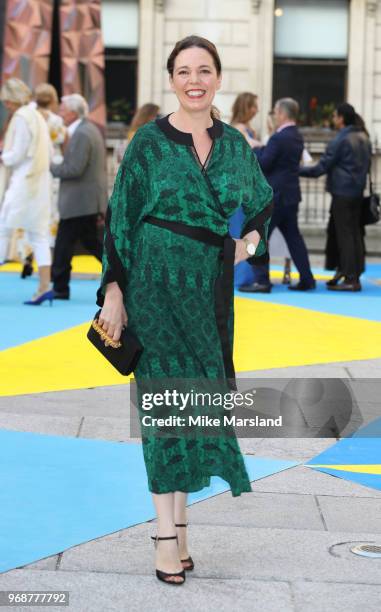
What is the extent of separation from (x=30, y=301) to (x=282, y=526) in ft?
22.6

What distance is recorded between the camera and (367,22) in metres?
23.0

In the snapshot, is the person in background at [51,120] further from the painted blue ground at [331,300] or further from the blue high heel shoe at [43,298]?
the painted blue ground at [331,300]

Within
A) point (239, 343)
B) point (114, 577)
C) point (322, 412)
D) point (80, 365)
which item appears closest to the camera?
point (114, 577)

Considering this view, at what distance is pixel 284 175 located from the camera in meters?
12.7

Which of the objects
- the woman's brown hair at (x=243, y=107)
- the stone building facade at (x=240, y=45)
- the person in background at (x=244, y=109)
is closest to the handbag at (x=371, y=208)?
the person in background at (x=244, y=109)

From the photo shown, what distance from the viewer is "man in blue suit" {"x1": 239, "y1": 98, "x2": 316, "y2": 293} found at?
493 inches

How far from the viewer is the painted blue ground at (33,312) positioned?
384 inches

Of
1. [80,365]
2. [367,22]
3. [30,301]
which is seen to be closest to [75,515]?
[80,365]

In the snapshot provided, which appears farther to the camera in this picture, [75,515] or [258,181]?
[75,515]

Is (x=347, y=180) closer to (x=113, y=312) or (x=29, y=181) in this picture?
(x=29, y=181)

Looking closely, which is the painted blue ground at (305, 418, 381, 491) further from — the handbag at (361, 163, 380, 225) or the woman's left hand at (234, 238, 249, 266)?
the handbag at (361, 163, 380, 225)

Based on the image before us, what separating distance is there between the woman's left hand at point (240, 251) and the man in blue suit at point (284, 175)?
26.5ft

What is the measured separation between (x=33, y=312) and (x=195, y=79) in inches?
273

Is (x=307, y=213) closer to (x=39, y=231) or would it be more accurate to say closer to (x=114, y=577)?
(x=39, y=231)
